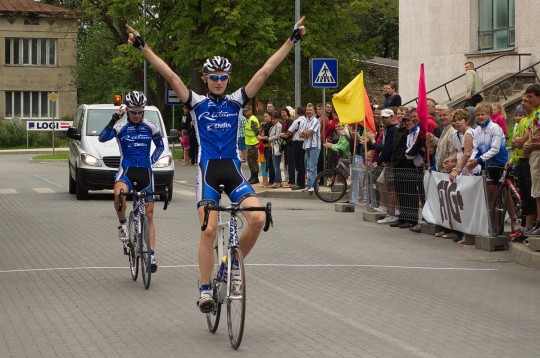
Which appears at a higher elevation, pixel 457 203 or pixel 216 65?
pixel 216 65

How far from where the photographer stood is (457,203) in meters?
17.5

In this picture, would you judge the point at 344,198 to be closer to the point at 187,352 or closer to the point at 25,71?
the point at 187,352

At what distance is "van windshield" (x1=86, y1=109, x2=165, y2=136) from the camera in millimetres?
26297

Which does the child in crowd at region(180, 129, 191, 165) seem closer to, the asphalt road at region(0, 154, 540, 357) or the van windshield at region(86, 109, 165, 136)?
the van windshield at region(86, 109, 165, 136)

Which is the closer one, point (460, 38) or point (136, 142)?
point (136, 142)

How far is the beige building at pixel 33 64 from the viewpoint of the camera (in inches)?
3187

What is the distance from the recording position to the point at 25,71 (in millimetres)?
81438

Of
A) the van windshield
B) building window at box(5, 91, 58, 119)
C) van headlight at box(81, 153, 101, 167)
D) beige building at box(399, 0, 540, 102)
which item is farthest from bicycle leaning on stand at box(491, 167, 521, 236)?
building window at box(5, 91, 58, 119)

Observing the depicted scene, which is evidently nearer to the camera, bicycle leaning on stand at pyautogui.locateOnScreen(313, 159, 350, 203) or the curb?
the curb

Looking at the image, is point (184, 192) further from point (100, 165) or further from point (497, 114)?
point (497, 114)

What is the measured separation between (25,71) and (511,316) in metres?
73.4

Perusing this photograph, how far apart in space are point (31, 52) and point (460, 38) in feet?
166

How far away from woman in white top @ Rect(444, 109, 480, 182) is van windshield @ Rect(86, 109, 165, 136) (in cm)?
950

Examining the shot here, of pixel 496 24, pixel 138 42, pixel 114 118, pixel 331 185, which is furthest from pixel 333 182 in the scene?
pixel 138 42
